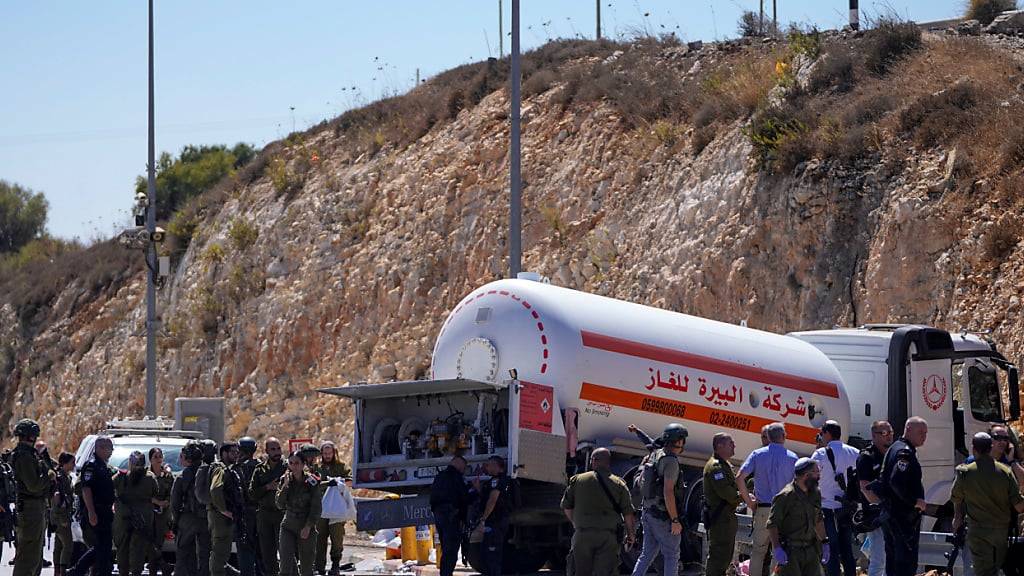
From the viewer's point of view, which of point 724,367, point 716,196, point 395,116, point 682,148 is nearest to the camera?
point 724,367

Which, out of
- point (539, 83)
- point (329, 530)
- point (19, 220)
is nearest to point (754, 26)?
point (539, 83)

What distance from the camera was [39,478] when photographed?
15359mm

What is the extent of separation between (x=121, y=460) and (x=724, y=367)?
7.75m

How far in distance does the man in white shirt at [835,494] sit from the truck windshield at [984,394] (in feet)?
18.0

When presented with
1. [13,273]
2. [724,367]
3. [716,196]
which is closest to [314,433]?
[716,196]

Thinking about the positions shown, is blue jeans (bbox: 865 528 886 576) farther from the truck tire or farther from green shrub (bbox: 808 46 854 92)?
green shrub (bbox: 808 46 854 92)

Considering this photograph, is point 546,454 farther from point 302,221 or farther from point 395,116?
point 395,116

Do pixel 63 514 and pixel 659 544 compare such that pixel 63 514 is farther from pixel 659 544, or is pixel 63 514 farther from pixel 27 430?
pixel 659 544

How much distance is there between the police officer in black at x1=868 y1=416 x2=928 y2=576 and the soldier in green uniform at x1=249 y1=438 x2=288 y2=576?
619cm

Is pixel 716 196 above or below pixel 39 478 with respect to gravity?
above

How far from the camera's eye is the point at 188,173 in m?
62.2

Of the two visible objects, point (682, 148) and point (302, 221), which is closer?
point (682, 148)

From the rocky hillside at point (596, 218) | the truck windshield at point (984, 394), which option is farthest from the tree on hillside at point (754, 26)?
the truck windshield at point (984, 394)

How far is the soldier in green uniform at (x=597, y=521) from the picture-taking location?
13.7m
